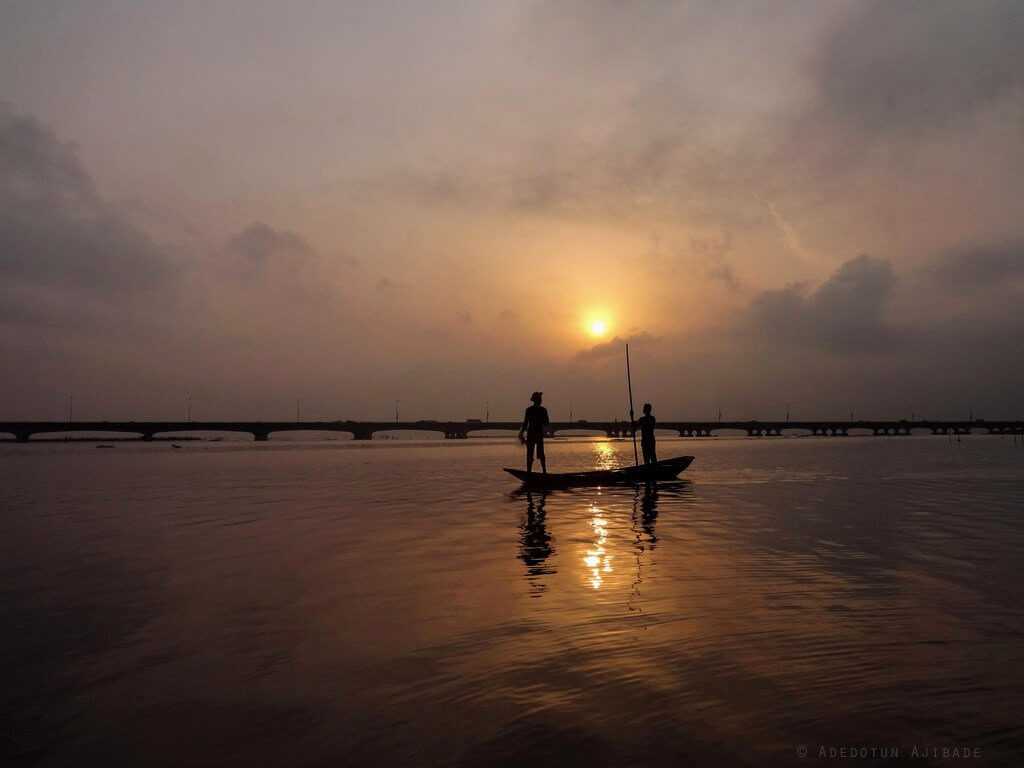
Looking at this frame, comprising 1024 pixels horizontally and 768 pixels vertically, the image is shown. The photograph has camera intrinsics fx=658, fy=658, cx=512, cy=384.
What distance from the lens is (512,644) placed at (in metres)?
6.55

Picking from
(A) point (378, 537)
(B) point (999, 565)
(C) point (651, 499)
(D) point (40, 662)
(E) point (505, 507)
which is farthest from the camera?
(C) point (651, 499)

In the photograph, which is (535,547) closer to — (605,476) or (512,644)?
(512,644)

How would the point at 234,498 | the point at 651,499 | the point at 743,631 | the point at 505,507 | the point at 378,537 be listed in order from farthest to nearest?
the point at 234,498
the point at 651,499
the point at 505,507
the point at 378,537
the point at 743,631

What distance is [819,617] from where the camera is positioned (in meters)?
7.31

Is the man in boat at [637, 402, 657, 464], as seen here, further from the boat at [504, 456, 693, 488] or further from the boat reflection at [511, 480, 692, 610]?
the boat reflection at [511, 480, 692, 610]

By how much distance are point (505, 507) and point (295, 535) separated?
23.1 ft

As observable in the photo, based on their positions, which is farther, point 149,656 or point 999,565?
point 999,565

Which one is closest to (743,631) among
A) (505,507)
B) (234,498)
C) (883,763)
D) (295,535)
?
(883,763)

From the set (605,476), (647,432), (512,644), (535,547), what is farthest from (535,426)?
(512,644)

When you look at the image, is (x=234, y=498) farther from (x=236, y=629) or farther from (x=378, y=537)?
Result: (x=236, y=629)

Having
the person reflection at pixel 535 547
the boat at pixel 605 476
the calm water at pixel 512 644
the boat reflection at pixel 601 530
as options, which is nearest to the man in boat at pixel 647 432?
the boat at pixel 605 476

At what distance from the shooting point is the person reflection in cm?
962

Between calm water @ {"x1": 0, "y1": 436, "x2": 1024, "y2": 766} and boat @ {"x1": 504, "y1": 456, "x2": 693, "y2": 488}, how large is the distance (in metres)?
10.1

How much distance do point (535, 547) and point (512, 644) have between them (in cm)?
578
